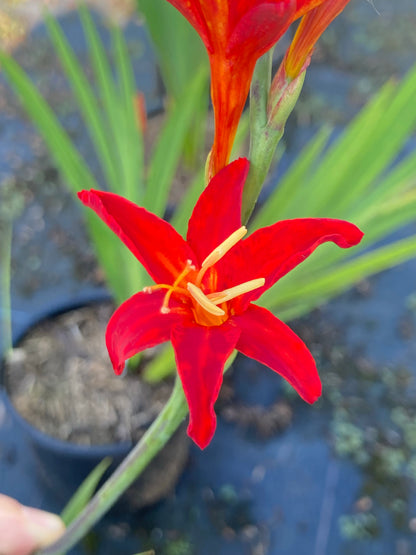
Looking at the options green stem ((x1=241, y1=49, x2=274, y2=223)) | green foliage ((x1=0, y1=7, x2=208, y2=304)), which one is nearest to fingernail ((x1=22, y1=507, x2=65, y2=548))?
green foliage ((x1=0, y1=7, x2=208, y2=304))

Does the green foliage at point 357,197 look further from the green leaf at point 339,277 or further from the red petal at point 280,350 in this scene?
the red petal at point 280,350

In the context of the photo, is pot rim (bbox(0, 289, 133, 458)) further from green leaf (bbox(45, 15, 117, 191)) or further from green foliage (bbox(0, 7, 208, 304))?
green leaf (bbox(45, 15, 117, 191))

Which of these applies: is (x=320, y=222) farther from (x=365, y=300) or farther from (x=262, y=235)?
(x=365, y=300)

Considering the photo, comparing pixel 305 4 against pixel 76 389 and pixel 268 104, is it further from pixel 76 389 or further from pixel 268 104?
pixel 76 389

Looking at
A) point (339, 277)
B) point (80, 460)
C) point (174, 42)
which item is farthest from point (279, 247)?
point (174, 42)

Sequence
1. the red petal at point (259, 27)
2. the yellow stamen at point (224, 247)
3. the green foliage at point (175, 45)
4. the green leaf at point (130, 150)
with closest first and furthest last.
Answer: the red petal at point (259, 27) → the yellow stamen at point (224, 247) → the green leaf at point (130, 150) → the green foliage at point (175, 45)

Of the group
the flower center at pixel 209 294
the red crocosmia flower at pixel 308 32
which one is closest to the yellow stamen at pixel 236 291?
the flower center at pixel 209 294

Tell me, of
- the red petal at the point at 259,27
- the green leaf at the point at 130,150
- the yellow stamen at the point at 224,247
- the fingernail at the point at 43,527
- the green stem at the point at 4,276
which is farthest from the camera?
the green stem at the point at 4,276
